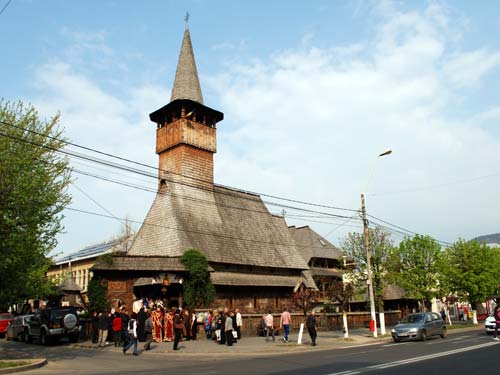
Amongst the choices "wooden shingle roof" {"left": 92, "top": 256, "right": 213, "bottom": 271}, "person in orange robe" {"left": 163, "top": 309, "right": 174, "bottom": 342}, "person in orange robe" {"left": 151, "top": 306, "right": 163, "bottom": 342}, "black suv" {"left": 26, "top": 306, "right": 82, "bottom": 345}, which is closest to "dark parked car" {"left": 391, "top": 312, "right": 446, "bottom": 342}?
"person in orange robe" {"left": 163, "top": 309, "right": 174, "bottom": 342}

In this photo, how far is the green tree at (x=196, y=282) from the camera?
29.7 metres

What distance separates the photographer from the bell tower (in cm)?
3728

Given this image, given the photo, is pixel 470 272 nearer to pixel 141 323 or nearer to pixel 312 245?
pixel 312 245

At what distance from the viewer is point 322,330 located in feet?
107

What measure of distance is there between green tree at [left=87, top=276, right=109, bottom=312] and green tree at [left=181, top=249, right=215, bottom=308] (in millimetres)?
5044

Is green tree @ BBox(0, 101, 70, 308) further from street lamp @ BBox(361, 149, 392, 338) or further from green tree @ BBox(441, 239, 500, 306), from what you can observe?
green tree @ BBox(441, 239, 500, 306)

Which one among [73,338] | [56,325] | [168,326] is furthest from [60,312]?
[168,326]

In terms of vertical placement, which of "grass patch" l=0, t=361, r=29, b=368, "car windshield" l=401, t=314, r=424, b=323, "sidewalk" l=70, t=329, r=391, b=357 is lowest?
"sidewalk" l=70, t=329, r=391, b=357

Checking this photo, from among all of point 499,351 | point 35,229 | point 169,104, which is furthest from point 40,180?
point 169,104

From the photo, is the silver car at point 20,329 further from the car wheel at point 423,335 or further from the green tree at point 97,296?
the car wheel at point 423,335

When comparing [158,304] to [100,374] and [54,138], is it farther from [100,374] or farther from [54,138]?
[100,374]

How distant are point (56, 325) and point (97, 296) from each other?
3.85 meters

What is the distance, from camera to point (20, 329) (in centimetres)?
2767

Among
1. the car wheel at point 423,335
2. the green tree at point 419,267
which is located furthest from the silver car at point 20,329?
the green tree at point 419,267
